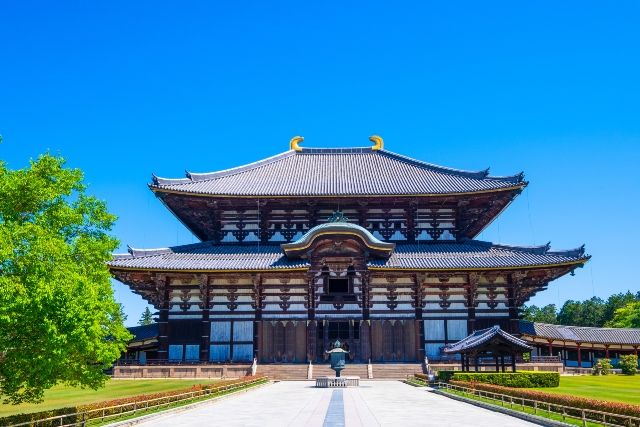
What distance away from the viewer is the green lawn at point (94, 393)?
2577 centimetres

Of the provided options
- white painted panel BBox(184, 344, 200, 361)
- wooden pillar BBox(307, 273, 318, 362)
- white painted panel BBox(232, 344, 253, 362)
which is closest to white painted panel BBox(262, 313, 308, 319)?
wooden pillar BBox(307, 273, 318, 362)

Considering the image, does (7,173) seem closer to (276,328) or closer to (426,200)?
(276,328)

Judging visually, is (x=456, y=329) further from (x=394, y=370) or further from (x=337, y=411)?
(x=337, y=411)

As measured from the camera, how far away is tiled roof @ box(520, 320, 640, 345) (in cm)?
6003

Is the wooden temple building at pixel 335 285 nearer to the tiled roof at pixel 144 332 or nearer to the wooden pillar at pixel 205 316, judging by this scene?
the wooden pillar at pixel 205 316

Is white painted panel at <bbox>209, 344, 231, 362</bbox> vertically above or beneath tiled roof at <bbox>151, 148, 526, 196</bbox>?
beneath

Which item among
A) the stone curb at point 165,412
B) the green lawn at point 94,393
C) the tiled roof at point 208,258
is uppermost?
the tiled roof at point 208,258

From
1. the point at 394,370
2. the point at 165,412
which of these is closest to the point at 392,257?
the point at 394,370

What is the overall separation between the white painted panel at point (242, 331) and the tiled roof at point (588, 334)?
98.3 feet

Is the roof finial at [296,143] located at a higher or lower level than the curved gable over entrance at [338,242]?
higher

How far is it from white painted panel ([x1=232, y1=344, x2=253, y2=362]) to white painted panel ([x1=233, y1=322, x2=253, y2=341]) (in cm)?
55

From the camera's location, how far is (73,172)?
21.1 metres

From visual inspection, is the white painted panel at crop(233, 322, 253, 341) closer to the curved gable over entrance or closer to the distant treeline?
the curved gable over entrance

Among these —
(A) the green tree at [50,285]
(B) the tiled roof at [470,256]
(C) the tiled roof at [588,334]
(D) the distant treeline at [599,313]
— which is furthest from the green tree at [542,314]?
(A) the green tree at [50,285]
